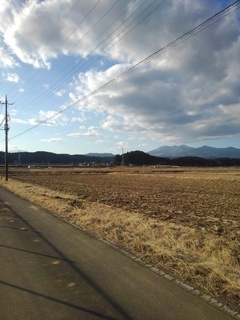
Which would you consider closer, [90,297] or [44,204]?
[90,297]

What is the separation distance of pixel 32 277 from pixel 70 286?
0.93 metres

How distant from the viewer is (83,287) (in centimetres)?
605

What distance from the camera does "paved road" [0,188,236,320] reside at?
5031mm

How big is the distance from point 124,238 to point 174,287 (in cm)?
440

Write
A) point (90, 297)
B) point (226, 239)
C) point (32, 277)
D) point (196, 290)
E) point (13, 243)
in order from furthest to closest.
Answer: point (226, 239) < point (13, 243) < point (32, 277) < point (196, 290) < point (90, 297)

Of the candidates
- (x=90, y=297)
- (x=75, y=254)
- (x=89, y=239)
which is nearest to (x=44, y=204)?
(x=89, y=239)

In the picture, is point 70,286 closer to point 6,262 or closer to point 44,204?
point 6,262

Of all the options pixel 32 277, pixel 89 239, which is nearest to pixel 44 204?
pixel 89 239

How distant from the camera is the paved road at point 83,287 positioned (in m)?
5.03

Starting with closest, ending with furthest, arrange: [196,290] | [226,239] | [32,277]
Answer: [196,290] < [32,277] < [226,239]

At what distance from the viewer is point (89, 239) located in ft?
33.3

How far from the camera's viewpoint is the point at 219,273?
6.78 m

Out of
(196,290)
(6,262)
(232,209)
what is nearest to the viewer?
(196,290)

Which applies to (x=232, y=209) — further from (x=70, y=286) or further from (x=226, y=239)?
(x=70, y=286)
